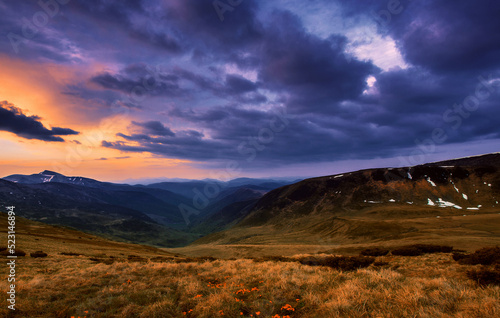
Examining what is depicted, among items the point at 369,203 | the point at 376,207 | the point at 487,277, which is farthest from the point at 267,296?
the point at 369,203

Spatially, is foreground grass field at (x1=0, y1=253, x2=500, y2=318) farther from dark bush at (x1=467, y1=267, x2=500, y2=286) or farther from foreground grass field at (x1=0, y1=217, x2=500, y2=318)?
dark bush at (x1=467, y1=267, x2=500, y2=286)

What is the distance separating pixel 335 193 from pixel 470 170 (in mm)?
77051

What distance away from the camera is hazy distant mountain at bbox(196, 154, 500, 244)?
265ft

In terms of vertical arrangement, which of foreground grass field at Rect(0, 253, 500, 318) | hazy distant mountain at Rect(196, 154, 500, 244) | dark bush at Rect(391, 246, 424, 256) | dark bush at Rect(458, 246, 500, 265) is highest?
foreground grass field at Rect(0, 253, 500, 318)

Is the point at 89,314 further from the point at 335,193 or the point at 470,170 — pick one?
the point at 470,170

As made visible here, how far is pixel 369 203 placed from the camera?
127m

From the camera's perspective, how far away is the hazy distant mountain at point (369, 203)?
3181 inches

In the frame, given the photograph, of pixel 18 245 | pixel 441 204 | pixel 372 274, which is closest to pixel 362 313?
pixel 372 274

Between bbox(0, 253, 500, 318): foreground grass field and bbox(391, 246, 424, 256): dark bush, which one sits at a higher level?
bbox(0, 253, 500, 318): foreground grass field

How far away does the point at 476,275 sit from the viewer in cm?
852

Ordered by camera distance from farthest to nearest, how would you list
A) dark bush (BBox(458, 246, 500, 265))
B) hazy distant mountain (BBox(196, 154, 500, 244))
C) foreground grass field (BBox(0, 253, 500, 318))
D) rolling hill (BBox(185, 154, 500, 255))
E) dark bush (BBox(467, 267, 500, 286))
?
hazy distant mountain (BBox(196, 154, 500, 244)), rolling hill (BBox(185, 154, 500, 255)), dark bush (BBox(458, 246, 500, 265)), dark bush (BBox(467, 267, 500, 286)), foreground grass field (BBox(0, 253, 500, 318))

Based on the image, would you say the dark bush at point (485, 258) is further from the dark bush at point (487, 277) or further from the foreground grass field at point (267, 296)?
the dark bush at point (487, 277)

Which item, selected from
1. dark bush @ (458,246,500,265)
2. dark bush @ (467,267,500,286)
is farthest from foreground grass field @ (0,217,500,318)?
dark bush @ (458,246,500,265)

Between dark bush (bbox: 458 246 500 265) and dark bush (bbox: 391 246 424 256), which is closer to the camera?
dark bush (bbox: 458 246 500 265)
